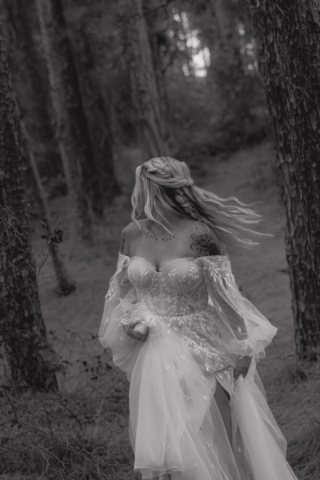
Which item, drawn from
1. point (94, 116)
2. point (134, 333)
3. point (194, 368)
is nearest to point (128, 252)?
point (134, 333)

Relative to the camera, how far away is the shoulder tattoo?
3939mm

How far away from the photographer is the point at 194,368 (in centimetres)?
379

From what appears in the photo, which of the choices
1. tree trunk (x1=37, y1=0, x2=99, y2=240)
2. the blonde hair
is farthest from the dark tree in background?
the blonde hair

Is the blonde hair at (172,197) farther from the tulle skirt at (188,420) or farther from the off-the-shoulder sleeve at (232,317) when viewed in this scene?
the tulle skirt at (188,420)

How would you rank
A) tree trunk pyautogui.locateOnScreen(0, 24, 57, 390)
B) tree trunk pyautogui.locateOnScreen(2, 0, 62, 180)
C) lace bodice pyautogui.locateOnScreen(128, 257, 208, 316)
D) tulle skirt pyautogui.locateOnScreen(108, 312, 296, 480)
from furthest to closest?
tree trunk pyautogui.locateOnScreen(2, 0, 62, 180)
tree trunk pyautogui.locateOnScreen(0, 24, 57, 390)
lace bodice pyautogui.locateOnScreen(128, 257, 208, 316)
tulle skirt pyautogui.locateOnScreen(108, 312, 296, 480)

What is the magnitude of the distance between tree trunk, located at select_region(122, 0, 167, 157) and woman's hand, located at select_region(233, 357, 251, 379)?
830 cm

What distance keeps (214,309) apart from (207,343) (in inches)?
9.1

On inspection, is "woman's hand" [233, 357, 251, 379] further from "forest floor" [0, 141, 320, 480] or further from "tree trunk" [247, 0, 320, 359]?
"forest floor" [0, 141, 320, 480]

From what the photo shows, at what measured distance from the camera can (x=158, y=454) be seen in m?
3.44

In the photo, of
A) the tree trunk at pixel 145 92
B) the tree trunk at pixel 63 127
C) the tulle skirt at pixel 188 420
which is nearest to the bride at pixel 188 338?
the tulle skirt at pixel 188 420

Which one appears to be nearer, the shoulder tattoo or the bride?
the bride

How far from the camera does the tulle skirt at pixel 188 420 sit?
349cm

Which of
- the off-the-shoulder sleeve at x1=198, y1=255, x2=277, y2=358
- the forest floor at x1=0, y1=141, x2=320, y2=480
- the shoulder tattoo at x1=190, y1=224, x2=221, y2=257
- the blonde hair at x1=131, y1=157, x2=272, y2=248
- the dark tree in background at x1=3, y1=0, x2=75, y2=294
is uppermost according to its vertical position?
the dark tree in background at x1=3, y1=0, x2=75, y2=294

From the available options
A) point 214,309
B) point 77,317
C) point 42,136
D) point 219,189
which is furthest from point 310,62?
point 42,136
